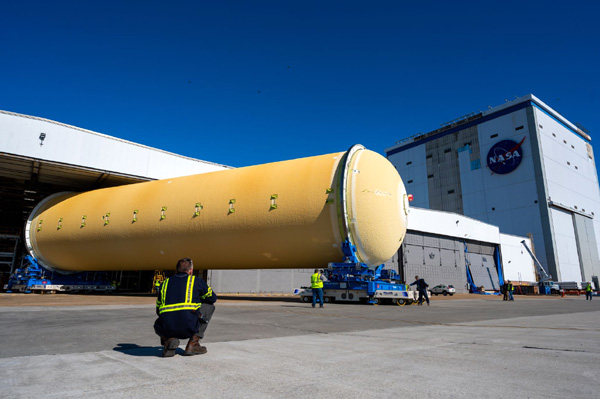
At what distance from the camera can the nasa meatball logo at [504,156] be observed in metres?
52.7

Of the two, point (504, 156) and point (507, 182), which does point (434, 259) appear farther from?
point (504, 156)

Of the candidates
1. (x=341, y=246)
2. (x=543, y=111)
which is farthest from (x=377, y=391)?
(x=543, y=111)

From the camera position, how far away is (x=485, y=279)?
44000 mm

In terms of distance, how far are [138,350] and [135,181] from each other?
20522 mm

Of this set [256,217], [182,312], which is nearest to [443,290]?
[256,217]

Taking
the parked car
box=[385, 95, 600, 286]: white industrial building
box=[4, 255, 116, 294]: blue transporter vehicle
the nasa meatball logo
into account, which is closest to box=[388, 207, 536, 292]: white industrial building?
the parked car

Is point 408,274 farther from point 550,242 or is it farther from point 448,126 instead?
point 448,126

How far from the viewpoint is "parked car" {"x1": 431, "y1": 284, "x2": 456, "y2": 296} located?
35156 millimetres

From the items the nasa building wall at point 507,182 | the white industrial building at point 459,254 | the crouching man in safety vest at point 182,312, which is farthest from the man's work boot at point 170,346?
the nasa building wall at point 507,182

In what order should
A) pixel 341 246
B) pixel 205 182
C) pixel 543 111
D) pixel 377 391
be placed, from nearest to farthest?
pixel 377 391
pixel 341 246
pixel 205 182
pixel 543 111

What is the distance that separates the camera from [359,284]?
15289 millimetres

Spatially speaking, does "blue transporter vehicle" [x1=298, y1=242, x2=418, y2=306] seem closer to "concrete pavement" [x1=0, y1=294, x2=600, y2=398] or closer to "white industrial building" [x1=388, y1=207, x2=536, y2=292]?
"concrete pavement" [x1=0, y1=294, x2=600, y2=398]

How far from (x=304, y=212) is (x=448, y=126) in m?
55.8

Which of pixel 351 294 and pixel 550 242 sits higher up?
pixel 550 242
